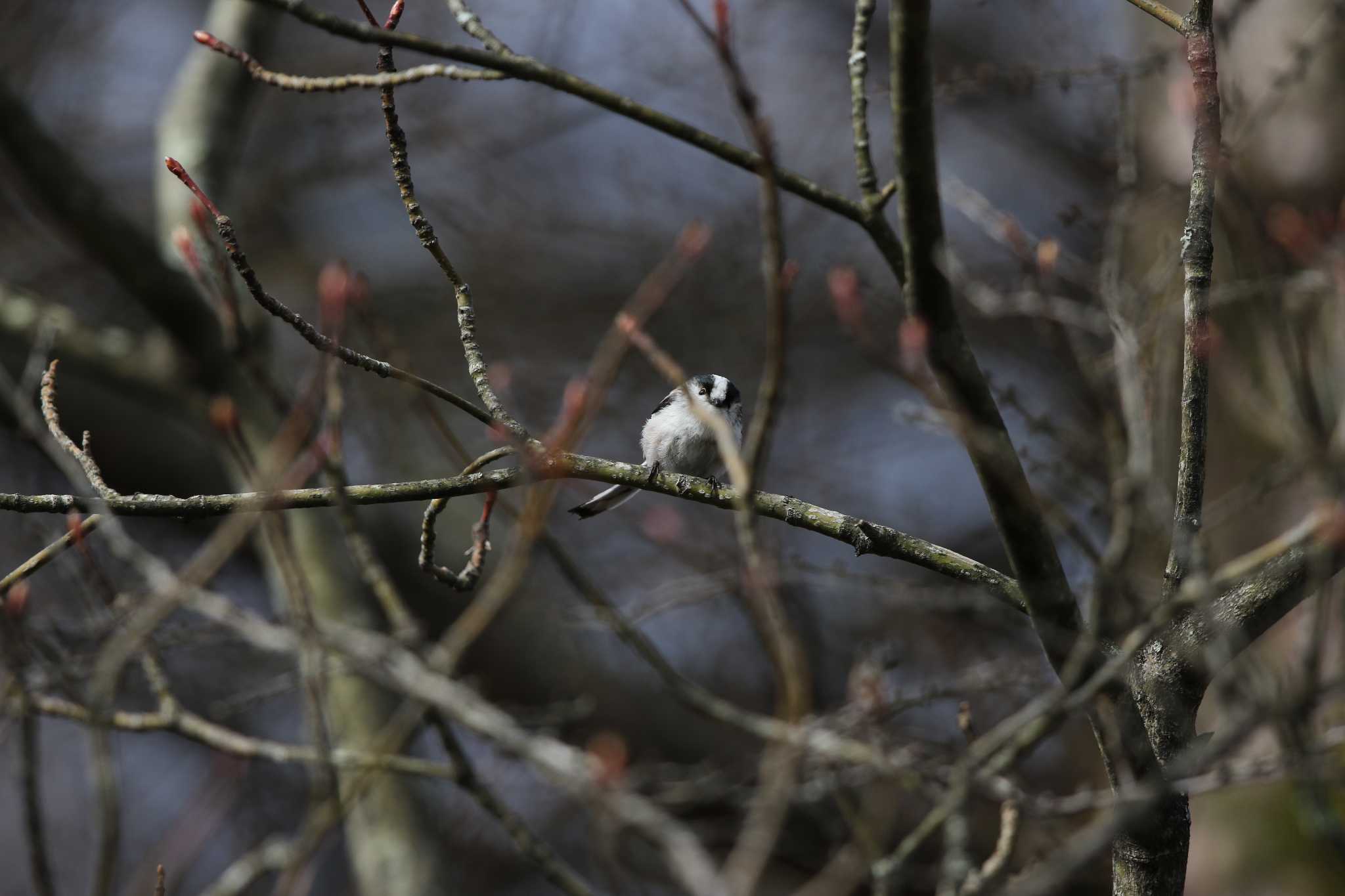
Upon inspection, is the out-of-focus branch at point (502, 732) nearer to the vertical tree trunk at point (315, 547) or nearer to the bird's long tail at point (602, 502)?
the bird's long tail at point (602, 502)

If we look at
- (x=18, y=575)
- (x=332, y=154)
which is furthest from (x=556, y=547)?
(x=332, y=154)

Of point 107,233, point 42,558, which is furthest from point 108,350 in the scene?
point 42,558

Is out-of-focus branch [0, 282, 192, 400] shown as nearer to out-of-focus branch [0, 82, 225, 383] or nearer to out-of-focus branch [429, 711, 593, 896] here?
out-of-focus branch [0, 82, 225, 383]

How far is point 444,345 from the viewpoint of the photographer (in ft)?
28.8

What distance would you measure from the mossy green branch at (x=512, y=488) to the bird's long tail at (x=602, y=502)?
4.77ft

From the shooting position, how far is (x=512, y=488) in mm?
2480

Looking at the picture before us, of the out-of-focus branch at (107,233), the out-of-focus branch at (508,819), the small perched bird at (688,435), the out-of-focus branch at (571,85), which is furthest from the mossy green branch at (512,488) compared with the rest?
the out-of-focus branch at (107,233)

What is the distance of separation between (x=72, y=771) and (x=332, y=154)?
4804 millimetres

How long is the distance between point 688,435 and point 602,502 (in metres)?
0.47

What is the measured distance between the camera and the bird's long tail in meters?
4.09

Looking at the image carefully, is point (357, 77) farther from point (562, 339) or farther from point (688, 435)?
point (562, 339)

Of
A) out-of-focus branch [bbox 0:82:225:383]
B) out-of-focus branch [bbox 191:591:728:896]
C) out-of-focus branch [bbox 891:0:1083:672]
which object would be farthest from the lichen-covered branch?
out-of-focus branch [bbox 0:82:225:383]

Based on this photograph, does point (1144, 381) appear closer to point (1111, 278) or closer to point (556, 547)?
point (1111, 278)

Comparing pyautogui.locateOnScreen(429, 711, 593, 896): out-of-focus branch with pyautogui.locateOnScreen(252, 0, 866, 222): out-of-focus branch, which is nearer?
pyautogui.locateOnScreen(252, 0, 866, 222): out-of-focus branch
